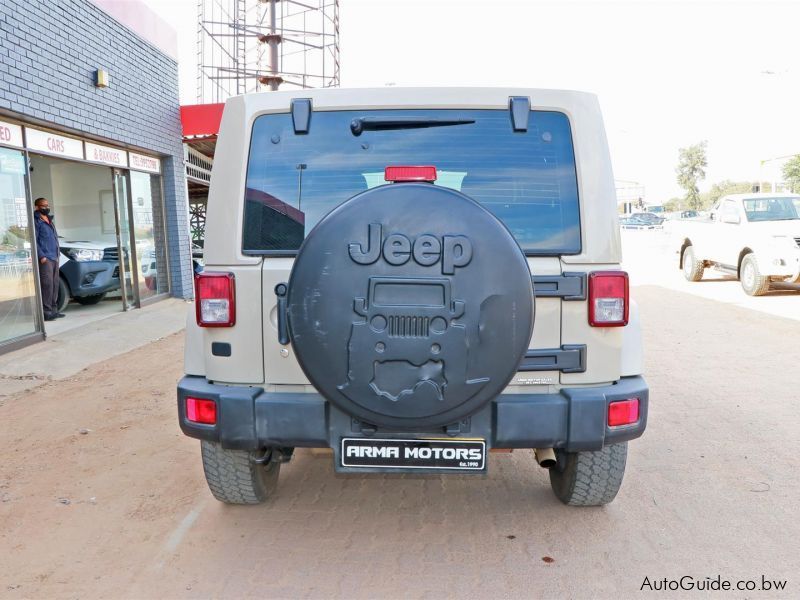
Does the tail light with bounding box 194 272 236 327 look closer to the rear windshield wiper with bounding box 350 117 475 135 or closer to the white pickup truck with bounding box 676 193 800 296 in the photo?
the rear windshield wiper with bounding box 350 117 475 135

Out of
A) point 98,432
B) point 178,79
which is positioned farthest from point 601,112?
point 178,79

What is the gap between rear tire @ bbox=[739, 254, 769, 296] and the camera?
1207 centimetres

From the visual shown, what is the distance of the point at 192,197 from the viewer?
20984mm

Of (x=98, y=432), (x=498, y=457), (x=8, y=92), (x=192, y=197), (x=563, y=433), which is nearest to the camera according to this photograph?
(x=563, y=433)

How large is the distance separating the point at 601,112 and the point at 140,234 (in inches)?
421

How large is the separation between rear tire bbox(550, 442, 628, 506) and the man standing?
844 cm

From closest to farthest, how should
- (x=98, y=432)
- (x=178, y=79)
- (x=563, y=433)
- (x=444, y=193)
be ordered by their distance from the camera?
(x=444, y=193) → (x=563, y=433) → (x=98, y=432) → (x=178, y=79)

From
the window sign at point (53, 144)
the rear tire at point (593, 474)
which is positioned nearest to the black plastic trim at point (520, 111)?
the rear tire at point (593, 474)

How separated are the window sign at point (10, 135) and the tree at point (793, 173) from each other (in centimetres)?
4559

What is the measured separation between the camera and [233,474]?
3.41m

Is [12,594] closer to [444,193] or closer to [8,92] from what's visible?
[444,193]

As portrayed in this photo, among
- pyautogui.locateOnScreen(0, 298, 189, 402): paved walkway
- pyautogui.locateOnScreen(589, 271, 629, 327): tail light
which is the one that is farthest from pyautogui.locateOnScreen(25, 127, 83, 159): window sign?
pyautogui.locateOnScreen(589, 271, 629, 327): tail light

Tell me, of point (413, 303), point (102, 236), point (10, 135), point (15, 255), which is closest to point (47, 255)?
point (15, 255)

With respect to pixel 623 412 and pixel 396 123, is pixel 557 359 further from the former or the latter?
pixel 396 123
